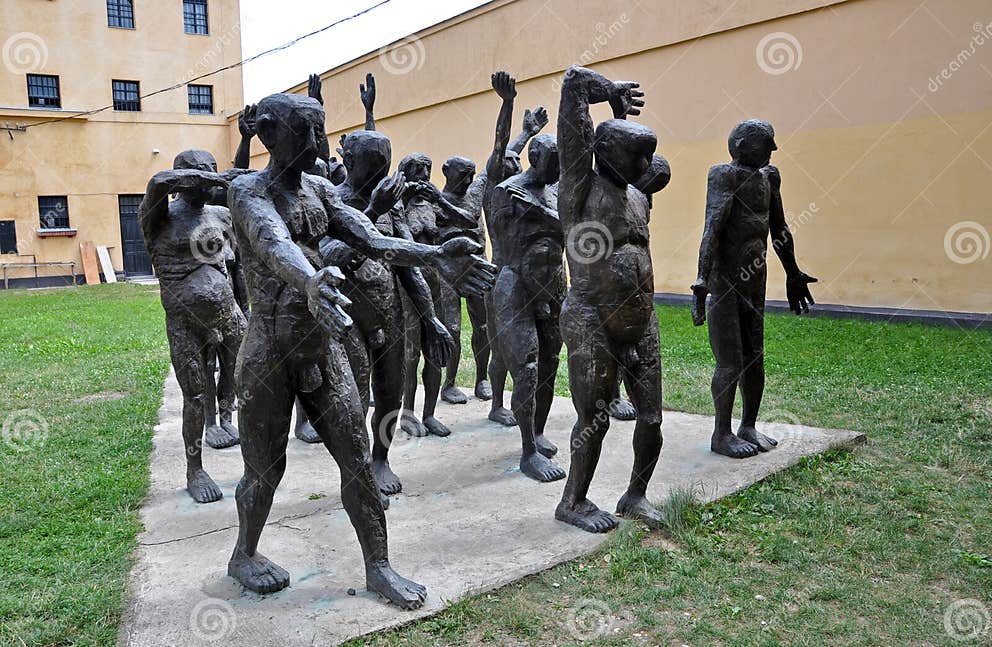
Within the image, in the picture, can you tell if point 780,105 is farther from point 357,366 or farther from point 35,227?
point 35,227

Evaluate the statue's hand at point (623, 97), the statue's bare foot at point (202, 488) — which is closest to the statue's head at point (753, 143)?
the statue's hand at point (623, 97)

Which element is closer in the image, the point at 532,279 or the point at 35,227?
the point at 532,279

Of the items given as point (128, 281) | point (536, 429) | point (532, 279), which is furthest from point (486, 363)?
point (128, 281)

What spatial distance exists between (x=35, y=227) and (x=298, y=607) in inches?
979

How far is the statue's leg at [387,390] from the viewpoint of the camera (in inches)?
212

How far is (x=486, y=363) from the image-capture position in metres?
8.23

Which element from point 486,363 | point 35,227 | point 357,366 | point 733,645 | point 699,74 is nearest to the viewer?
point 733,645

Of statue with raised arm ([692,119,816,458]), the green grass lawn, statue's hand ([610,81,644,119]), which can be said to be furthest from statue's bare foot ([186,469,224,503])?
statue's hand ([610,81,644,119])

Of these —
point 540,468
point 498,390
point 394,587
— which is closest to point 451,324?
point 498,390

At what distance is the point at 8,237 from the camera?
24234 mm

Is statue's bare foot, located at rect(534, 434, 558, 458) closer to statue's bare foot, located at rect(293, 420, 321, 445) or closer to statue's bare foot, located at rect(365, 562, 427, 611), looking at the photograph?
statue's bare foot, located at rect(293, 420, 321, 445)

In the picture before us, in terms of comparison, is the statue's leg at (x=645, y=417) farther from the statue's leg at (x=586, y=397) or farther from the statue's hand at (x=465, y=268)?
the statue's hand at (x=465, y=268)

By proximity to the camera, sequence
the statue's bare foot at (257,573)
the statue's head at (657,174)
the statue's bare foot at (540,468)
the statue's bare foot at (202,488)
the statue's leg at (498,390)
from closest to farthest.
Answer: the statue's bare foot at (257,573), the statue's head at (657,174), the statue's bare foot at (202,488), the statue's bare foot at (540,468), the statue's leg at (498,390)

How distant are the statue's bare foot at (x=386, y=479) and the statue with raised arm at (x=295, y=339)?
4.50 ft
